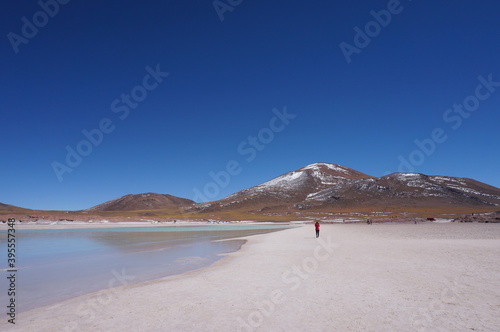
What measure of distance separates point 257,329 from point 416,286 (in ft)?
22.6

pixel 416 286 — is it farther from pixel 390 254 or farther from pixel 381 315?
pixel 390 254

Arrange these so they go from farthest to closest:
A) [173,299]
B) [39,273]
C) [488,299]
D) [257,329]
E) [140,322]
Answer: [39,273] < [173,299] < [488,299] < [140,322] < [257,329]

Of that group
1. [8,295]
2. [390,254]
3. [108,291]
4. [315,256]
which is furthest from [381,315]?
[8,295]

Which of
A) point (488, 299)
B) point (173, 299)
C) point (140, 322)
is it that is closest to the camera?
point (140, 322)

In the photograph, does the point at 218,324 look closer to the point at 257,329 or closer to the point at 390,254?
the point at 257,329

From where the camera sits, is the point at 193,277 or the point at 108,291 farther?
the point at 193,277

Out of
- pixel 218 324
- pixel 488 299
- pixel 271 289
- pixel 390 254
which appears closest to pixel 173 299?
pixel 218 324

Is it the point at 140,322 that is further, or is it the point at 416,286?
the point at 416,286

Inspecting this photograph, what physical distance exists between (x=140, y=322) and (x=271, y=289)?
15.9 ft

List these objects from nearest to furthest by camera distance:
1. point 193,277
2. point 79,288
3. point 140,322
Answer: point 140,322
point 79,288
point 193,277

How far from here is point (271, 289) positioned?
10852mm

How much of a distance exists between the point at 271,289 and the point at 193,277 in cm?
417

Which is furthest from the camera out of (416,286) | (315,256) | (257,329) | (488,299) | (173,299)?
(315,256)

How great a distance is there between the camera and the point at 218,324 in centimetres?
756
